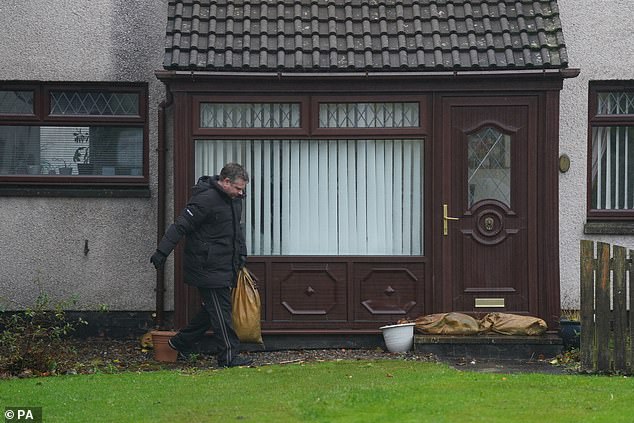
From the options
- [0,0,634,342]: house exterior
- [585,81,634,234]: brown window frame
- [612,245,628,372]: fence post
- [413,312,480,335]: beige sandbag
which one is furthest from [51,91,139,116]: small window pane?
[612,245,628,372]: fence post

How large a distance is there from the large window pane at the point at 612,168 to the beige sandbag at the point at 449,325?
7.98 feet

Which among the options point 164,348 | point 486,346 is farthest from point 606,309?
point 164,348

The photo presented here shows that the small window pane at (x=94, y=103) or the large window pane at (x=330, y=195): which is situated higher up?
the small window pane at (x=94, y=103)

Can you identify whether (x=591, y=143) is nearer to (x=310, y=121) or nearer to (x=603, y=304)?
(x=603, y=304)

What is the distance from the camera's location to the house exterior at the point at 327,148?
41.4 feet

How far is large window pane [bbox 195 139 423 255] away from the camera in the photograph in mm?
12961

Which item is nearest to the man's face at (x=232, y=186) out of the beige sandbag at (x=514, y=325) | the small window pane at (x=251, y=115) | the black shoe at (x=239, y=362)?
the small window pane at (x=251, y=115)

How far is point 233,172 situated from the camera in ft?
38.5

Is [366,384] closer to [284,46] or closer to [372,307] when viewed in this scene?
[372,307]

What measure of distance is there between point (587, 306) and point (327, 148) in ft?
11.3

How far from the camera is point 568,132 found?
13617mm

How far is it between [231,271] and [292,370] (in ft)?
4.19

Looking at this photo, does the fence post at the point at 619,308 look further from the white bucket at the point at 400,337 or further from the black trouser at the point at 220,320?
the black trouser at the point at 220,320

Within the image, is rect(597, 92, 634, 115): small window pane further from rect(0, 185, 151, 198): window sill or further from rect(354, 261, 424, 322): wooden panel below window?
rect(0, 185, 151, 198): window sill
